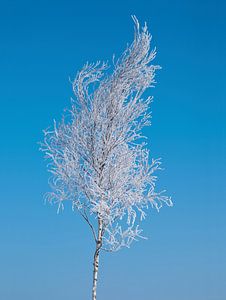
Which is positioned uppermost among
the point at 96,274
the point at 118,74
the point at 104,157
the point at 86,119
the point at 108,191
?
the point at 118,74

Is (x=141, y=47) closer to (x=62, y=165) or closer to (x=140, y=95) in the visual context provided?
(x=140, y=95)

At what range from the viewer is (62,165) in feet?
43.9

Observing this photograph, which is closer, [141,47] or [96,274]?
[96,274]

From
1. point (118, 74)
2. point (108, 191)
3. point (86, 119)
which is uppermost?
point (118, 74)

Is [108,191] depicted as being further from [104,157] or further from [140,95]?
[140,95]

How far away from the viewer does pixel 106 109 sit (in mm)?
13312

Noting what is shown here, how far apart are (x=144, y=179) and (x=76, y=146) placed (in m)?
1.97

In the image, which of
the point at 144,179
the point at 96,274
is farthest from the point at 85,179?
the point at 96,274

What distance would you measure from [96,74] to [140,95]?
1.31 meters

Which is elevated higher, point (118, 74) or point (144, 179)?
point (118, 74)

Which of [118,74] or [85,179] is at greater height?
[118,74]

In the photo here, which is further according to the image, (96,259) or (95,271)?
(96,259)

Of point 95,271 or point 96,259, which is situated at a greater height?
point 96,259

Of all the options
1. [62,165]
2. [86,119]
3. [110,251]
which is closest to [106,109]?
[86,119]
